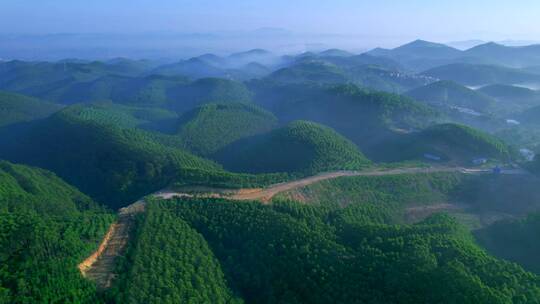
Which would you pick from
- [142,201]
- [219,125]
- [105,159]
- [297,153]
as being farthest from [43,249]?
[219,125]

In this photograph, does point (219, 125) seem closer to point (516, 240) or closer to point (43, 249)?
point (43, 249)

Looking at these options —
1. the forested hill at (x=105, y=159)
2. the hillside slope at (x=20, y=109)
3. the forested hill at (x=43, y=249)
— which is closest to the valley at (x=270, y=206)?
the forested hill at (x=43, y=249)

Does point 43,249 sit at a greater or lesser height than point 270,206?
greater

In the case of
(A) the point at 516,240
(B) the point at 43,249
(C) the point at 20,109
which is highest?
(B) the point at 43,249

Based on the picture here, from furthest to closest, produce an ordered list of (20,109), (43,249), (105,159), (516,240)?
(20,109), (105,159), (516,240), (43,249)

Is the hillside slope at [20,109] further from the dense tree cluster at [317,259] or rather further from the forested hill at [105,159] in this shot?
the dense tree cluster at [317,259]

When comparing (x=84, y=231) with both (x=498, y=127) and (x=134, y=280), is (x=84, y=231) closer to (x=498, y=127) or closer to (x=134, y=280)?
(x=134, y=280)

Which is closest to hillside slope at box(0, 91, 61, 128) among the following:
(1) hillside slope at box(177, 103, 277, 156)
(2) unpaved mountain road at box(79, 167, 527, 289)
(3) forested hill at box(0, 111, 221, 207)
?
(3) forested hill at box(0, 111, 221, 207)

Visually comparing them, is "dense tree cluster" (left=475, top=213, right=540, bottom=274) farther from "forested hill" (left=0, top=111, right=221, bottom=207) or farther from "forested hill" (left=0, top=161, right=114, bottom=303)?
"forested hill" (left=0, top=161, right=114, bottom=303)

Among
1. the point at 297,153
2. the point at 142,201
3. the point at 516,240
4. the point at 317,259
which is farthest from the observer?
the point at 297,153

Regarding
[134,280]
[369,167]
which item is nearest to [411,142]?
[369,167]
